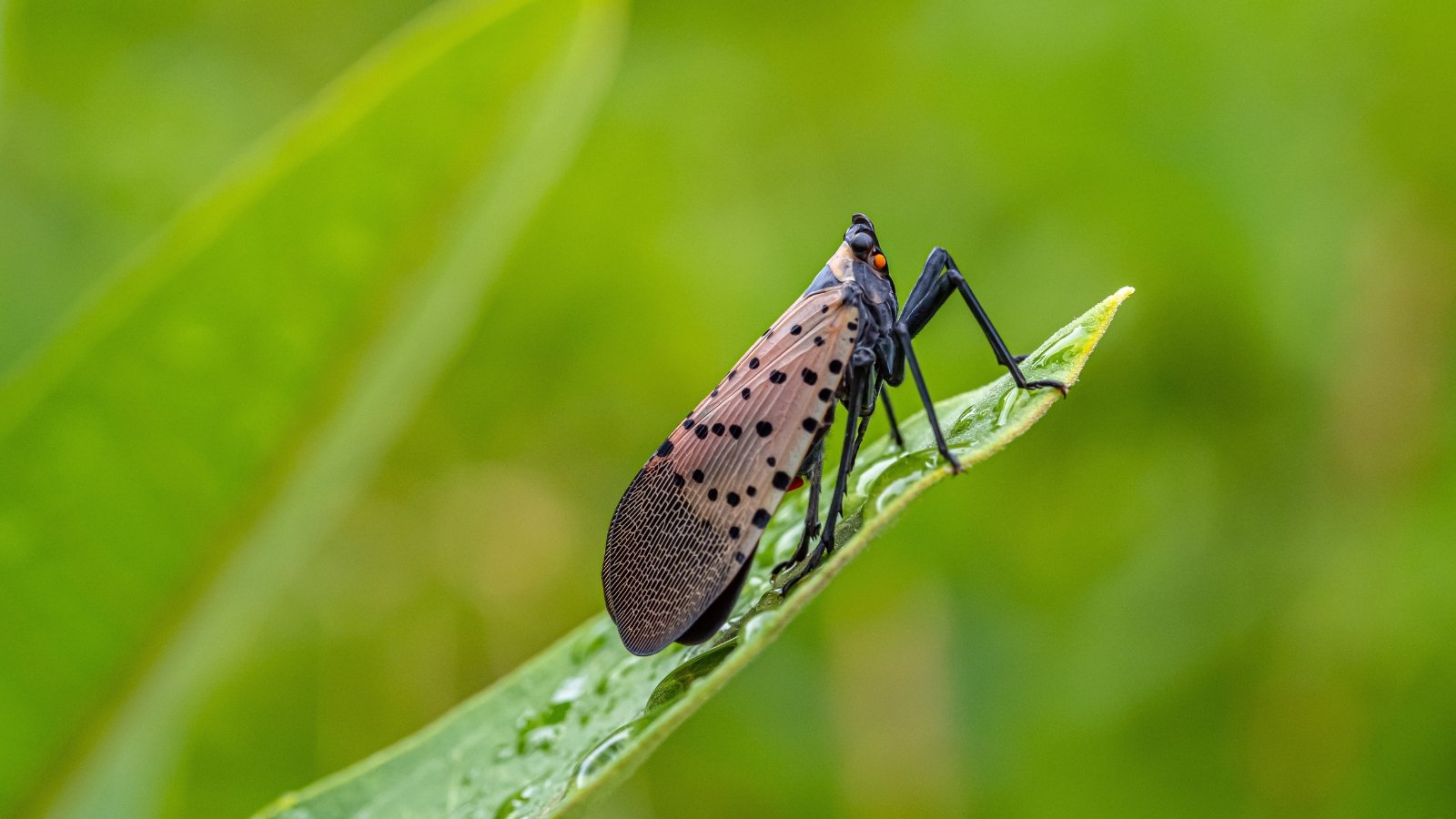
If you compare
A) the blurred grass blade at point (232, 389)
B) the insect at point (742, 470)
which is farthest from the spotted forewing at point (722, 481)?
the blurred grass blade at point (232, 389)

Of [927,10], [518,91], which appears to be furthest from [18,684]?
[927,10]

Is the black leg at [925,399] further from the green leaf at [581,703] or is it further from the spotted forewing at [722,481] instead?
the spotted forewing at [722,481]

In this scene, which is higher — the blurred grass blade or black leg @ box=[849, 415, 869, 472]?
the blurred grass blade

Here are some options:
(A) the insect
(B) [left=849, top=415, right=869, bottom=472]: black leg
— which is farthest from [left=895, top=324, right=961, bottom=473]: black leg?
(B) [left=849, top=415, right=869, bottom=472]: black leg

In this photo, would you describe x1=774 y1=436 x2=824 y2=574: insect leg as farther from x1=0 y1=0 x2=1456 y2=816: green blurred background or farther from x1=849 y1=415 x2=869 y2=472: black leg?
x1=0 y1=0 x2=1456 y2=816: green blurred background

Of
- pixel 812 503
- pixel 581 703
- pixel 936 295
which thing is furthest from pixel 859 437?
pixel 581 703

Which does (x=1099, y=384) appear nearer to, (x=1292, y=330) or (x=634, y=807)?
(x=1292, y=330)
